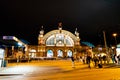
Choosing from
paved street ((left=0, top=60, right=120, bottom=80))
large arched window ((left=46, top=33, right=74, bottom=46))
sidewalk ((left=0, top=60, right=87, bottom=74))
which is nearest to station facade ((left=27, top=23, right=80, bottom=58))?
large arched window ((left=46, top=33, right=74, bottom=46))

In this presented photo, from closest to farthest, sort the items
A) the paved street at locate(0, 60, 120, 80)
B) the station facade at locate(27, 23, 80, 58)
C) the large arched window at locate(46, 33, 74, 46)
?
the paved street at locate(0, 60, 120, 80)
the station facade at locate(27, 23, 80, 58)
the large arched window at locate(46, 33, 74, 46)

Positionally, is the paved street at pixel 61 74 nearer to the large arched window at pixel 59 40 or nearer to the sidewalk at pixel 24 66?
the sidewalk at pixel 24 66

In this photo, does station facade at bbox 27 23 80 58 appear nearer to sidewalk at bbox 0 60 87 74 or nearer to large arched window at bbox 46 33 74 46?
large arched window at bbox 46 33 74 46

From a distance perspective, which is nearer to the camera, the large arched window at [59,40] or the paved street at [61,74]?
the paved street at [61,74]

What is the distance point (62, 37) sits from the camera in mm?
85188

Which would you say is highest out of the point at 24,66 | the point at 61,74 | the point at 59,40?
the point at 59,40

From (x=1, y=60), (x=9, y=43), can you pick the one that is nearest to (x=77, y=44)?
(x=9, y=43)

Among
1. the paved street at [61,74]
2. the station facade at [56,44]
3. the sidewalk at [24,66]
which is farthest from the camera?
the station facade at [56,44]

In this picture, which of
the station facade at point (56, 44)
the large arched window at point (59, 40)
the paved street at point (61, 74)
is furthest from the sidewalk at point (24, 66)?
the large arched window at point (59, 40)

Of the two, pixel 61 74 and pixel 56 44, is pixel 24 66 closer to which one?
pixel 61 74

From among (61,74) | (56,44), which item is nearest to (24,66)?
(61,74)

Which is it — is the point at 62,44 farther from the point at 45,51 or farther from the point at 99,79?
the point at 99,79

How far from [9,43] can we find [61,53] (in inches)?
1216

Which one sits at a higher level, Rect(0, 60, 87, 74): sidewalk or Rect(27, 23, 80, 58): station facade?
Rect(27, 23, 80, 58): station facade
